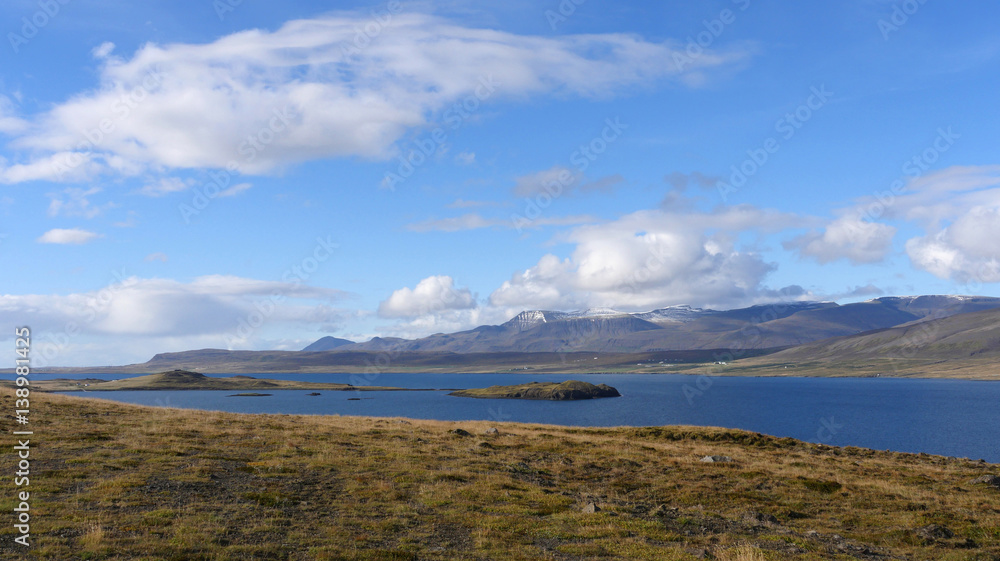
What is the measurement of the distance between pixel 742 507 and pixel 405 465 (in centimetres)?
1847

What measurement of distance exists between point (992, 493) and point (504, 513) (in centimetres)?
3164

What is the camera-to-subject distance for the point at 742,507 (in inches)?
1158

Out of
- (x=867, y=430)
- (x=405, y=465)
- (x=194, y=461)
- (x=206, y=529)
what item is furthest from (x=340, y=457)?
(x=867, y=430)

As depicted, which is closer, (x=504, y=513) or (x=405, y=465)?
(x=504, y=513)

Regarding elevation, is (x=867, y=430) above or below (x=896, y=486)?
below

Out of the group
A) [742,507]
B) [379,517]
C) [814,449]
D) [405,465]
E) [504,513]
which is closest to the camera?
[379,517]

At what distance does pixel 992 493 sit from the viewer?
118ft

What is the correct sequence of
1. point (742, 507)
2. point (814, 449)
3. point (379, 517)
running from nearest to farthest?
point (379, 517), point (742, 507), point (814, 449)

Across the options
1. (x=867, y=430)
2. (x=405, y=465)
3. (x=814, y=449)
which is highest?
(x=405, y=465)

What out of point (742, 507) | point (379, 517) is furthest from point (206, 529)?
point (742, 507)

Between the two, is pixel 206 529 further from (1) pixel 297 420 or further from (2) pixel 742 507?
(1) pixel 297 420

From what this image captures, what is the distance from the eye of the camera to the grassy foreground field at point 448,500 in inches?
783

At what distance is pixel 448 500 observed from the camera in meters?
27.1

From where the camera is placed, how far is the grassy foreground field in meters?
19.9
